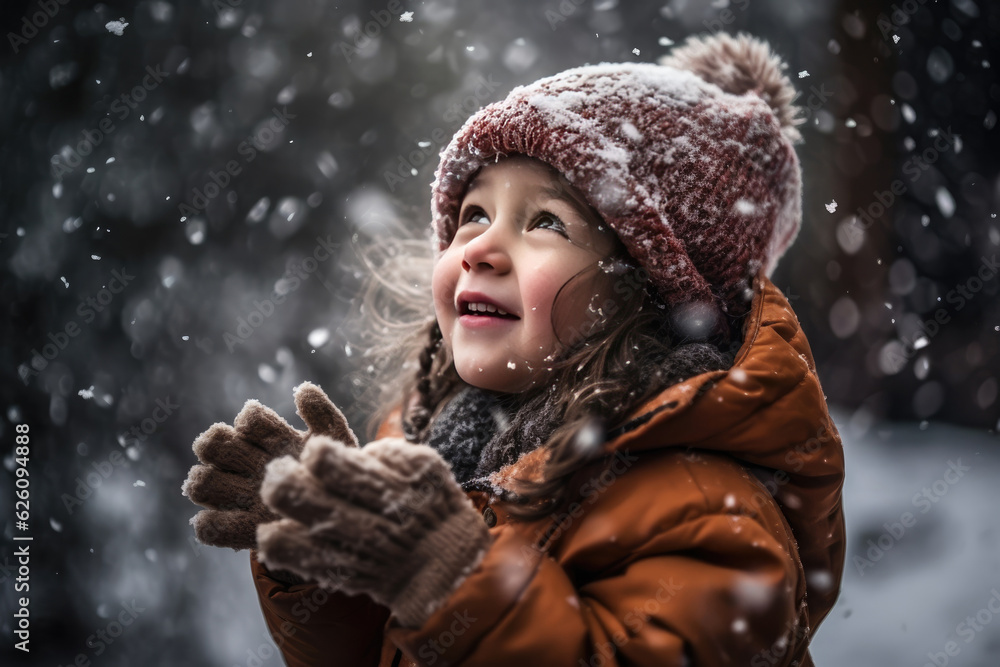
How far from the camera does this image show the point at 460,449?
81cm

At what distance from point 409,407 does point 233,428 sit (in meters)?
0.34

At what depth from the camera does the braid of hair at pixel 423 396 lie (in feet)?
3.18

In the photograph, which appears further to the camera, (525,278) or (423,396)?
(423,396)

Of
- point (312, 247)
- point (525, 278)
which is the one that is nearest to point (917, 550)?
point (525, 278)

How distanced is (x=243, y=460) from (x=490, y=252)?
39cm

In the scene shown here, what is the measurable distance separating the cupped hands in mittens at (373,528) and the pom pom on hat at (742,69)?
0.77 meters

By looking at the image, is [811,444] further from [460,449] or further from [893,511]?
[893,511]

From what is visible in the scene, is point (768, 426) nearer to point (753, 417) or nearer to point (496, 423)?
point (753, 417)

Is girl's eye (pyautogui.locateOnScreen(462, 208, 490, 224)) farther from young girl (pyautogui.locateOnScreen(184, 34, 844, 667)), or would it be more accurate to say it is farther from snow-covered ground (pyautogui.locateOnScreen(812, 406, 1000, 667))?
snow-covered ground (pyautogui.locateOnScreen(812, 406, 1000, 667))

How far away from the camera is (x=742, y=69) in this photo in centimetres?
94

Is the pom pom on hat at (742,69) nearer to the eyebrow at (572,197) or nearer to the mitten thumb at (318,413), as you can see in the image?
the eyebrow at (572,197)

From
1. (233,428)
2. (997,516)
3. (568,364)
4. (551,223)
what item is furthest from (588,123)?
(997,516)

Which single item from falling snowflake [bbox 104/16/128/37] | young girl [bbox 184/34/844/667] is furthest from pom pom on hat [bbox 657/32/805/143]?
falling snowflake [bbox 104/16/128/37]

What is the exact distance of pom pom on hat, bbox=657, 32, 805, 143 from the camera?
0.94 metres
